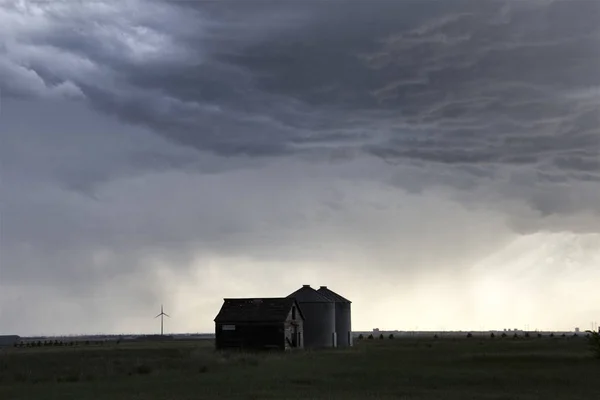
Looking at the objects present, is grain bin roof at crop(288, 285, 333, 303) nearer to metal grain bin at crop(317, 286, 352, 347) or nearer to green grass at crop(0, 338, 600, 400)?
metal grain bin at crop(317, 286, 352, 347)

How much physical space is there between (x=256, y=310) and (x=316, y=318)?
460 inches

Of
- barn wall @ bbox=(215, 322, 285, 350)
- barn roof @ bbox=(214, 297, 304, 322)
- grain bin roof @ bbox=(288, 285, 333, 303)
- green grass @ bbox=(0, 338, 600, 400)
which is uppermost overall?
grain bin roof @ bbox=(288, 285, 333, 303)

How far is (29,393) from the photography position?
3122 centimetres

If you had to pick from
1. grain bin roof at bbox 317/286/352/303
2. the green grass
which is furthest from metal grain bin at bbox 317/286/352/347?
the green grass

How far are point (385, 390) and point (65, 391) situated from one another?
1368 centimetres

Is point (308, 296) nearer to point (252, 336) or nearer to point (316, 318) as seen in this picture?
point (316, 318)

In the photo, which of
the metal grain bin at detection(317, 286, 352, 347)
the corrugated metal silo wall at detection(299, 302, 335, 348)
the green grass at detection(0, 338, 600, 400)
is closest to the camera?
the green grass at detection(0, 338, 600, 400)

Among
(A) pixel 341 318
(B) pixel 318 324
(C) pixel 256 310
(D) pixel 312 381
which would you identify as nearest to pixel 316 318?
(B) pixel 318 324

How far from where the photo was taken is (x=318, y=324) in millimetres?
91750

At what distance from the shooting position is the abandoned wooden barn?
263 ft

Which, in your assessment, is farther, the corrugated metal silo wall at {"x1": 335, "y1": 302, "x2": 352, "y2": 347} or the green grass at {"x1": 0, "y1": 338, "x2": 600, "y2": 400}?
the corrugated metal silo wall at {"x1": 335, "y1": 302, "x2": 352, "y2": 347}

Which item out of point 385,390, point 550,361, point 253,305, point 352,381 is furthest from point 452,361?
point 253,305

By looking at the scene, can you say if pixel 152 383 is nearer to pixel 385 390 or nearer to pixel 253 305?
pixel 385 390

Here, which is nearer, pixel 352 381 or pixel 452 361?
pixel 352 381
